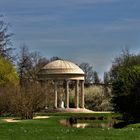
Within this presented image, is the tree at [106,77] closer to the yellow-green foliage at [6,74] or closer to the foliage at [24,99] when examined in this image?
the yellow-green foliage at [6,74]

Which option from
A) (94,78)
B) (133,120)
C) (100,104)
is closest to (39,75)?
(100,104)

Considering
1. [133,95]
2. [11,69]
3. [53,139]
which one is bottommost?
[53,139]

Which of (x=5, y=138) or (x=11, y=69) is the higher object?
(x=11, y=69)

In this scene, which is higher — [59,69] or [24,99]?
[59,69]

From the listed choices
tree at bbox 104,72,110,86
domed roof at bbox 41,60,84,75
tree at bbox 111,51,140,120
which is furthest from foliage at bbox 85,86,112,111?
tree at bbox 111,51,140,120

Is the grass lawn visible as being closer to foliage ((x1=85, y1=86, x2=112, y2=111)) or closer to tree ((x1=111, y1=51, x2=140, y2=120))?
tree ((x1=111, y1=51, x2=140, y2=120))

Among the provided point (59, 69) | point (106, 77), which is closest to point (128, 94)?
point (59, 69)

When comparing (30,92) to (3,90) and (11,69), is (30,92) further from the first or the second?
(11,69)

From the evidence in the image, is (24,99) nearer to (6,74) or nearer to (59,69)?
(6,74)

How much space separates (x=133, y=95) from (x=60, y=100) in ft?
123

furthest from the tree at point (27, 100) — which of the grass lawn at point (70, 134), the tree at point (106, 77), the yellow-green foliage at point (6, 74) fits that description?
the tree at point (106, 77)

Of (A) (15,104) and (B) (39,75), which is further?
(B) (39,75)

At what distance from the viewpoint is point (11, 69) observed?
2635 inches

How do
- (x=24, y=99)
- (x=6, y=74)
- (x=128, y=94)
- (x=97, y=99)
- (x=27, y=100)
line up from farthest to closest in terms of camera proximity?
(x=97, y=99) → (x=6, y=74) → (x=27, y=100) → (x=24, y=99) → (x=128, y=94)
